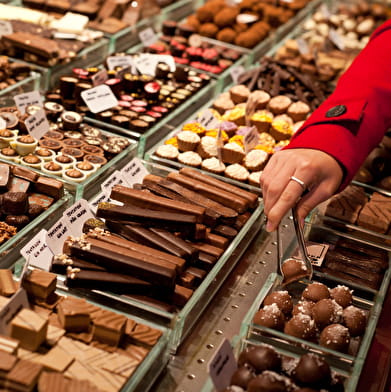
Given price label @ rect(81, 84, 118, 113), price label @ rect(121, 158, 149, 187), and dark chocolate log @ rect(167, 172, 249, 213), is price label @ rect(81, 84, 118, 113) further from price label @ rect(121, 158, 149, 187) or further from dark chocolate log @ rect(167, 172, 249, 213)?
dark chocolate log @ rect(167, 172, 249, 213)

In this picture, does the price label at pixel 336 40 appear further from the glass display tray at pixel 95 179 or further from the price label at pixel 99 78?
the glass display tray at pixel 95 179

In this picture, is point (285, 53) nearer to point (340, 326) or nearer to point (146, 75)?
point (146, 75)

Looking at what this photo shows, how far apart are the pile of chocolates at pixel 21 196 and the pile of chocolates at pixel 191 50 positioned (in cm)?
218

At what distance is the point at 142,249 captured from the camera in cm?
262

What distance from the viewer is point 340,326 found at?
2373 millimetres

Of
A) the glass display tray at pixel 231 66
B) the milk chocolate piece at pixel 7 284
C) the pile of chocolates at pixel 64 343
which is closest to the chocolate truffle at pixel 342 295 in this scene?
the pile of chocolates at pixel 64 343

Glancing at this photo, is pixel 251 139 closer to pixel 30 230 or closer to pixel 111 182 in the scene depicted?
pixel 111 182

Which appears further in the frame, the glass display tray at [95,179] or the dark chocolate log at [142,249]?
the glass display tray at [95,179]

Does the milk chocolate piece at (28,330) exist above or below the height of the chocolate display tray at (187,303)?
above

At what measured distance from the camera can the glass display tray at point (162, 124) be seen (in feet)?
12.5

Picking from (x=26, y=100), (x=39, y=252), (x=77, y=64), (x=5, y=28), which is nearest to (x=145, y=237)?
(x=39, y=252)

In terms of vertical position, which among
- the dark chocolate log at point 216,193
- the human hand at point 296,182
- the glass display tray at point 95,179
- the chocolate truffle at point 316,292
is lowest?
the glass display tray at point 95,179

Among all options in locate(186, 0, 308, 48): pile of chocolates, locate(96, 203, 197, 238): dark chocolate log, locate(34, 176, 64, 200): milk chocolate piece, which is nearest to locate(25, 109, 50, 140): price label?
locate(34, 176, 64, 200): milk chocolate piece

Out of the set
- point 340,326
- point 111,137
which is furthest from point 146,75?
point 340,326
